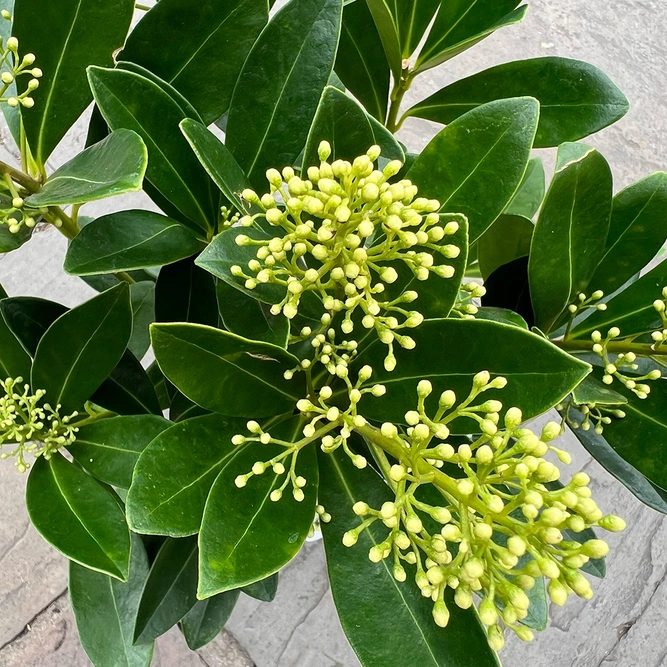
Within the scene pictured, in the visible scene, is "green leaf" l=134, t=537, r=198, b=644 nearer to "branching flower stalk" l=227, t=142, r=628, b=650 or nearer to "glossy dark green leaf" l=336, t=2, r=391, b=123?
"branching flower stalk" l=227, t=142, r=628, b=650

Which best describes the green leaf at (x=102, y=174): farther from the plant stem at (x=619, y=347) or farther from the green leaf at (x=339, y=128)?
the plant stem at (x=619, y=347)

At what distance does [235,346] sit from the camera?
1.68ft

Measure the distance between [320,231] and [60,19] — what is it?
365 mm

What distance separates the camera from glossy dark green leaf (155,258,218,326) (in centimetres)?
73

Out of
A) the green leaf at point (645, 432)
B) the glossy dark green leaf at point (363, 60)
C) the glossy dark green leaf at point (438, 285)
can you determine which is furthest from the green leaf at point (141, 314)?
the green leaf at point (645, 432)

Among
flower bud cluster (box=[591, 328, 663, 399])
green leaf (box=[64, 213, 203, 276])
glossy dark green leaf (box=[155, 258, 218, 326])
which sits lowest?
glossy dark green leaf (box=[155, 258, 218, 326])

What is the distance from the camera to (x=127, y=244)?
60 cm

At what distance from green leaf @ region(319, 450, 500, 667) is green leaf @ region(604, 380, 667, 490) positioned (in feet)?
0.87

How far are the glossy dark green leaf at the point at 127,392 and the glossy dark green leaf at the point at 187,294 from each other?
0.08m

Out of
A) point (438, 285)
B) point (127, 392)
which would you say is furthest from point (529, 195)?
point (127, 392)

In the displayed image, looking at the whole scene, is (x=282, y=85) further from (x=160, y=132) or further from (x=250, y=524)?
(x=250, y=524)

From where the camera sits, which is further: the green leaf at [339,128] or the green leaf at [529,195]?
the green leaf at [529,195]

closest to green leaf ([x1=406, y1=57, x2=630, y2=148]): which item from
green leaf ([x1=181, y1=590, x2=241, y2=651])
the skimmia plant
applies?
the skimmia plant

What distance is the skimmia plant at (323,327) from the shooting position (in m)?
0.46
